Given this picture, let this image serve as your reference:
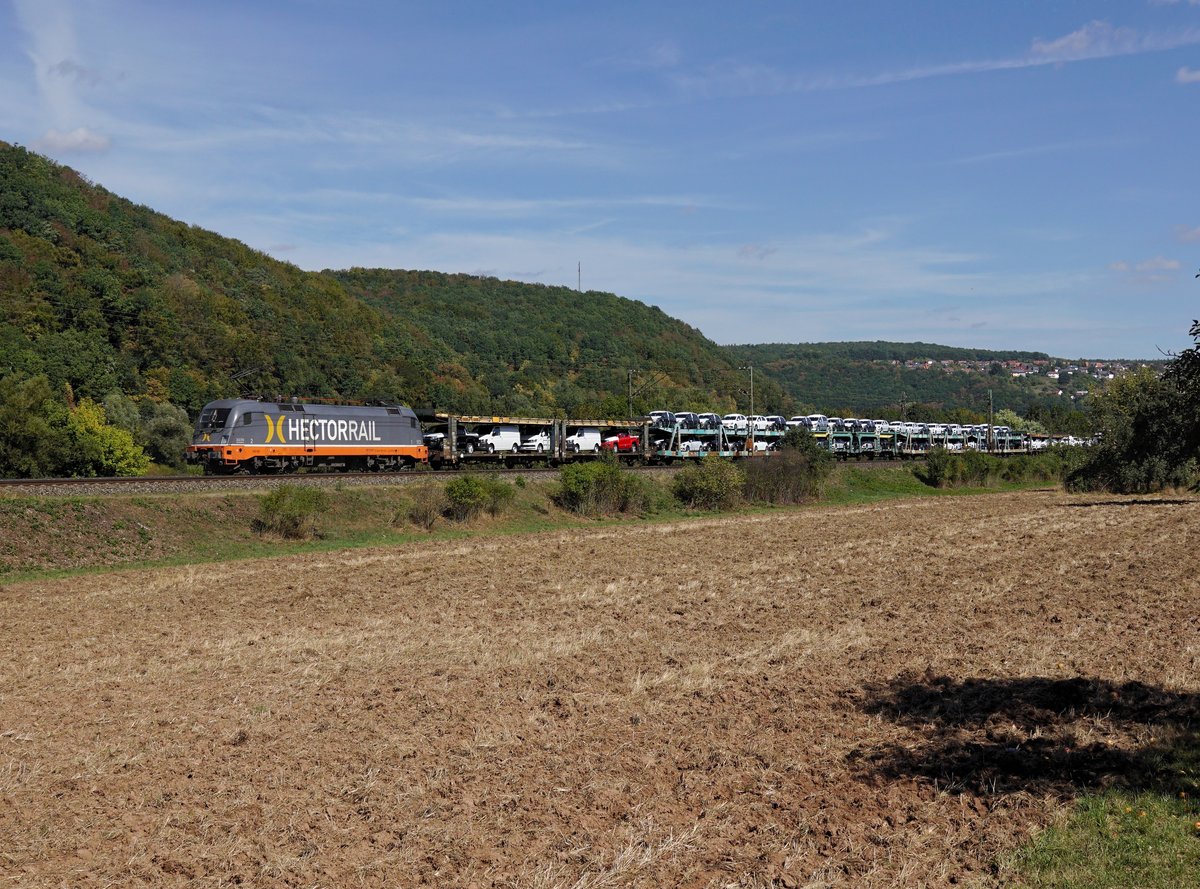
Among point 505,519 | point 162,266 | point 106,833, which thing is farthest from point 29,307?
point 106,833

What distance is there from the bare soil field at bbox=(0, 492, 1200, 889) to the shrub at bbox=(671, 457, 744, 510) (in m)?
27.7

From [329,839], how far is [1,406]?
140ft

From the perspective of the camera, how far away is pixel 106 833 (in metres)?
9.91

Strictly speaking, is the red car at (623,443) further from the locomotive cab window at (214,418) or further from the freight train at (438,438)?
the locomotive cab window at (214,418)

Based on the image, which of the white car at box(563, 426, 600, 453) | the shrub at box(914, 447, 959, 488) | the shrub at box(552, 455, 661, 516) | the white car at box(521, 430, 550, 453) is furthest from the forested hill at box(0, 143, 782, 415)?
the shrub at box(914, 447, 959, 488)

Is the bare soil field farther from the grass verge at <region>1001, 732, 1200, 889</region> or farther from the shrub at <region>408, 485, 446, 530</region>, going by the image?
the shrub at <region>408, 485, 446, 530</region>

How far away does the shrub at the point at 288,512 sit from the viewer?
117 ft

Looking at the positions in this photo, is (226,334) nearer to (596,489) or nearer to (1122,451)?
(596,489)

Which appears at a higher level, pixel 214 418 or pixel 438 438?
pixel 214 418

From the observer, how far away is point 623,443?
66938 mm

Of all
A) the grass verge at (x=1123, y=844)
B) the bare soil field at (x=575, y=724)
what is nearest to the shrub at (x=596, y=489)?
the bare soil field at (x=575, y=724)

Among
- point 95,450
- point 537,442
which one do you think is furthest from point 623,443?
point 95,450

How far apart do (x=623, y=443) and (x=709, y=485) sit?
13.8 metres

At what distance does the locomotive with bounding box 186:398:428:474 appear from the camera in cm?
4484
